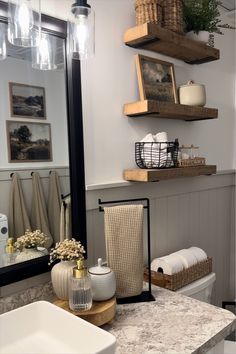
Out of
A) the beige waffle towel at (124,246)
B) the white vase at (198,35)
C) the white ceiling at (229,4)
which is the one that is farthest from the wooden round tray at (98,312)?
the white ceiling at (229,4)

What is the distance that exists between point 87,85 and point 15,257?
76 centimetres

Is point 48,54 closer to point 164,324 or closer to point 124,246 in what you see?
point 124,246

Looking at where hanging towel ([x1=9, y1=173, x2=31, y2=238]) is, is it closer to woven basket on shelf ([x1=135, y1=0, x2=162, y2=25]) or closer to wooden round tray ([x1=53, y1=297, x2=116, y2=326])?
wooden round tray ([x1=53, y1=297, x2=116, y2=326])

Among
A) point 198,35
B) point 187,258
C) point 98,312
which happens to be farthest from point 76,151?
point 198,35

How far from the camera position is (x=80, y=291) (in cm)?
106

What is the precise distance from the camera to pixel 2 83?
43.3 inches

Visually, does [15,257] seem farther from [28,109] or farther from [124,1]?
[124,1]

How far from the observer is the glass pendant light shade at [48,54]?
1.19 meters

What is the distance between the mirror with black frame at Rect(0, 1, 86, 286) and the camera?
112 cm

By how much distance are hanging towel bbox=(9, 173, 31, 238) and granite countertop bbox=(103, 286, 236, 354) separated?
1.50 ft

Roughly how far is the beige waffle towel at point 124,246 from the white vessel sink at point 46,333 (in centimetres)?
30

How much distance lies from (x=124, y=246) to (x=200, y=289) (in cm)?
66

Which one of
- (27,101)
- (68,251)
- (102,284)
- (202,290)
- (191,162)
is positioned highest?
(27,101)

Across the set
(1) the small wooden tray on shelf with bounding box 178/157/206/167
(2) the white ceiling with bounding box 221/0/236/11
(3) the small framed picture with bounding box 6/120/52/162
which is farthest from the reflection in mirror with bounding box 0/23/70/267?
(2) the white ceiling with bounding box 221/0/236/11
